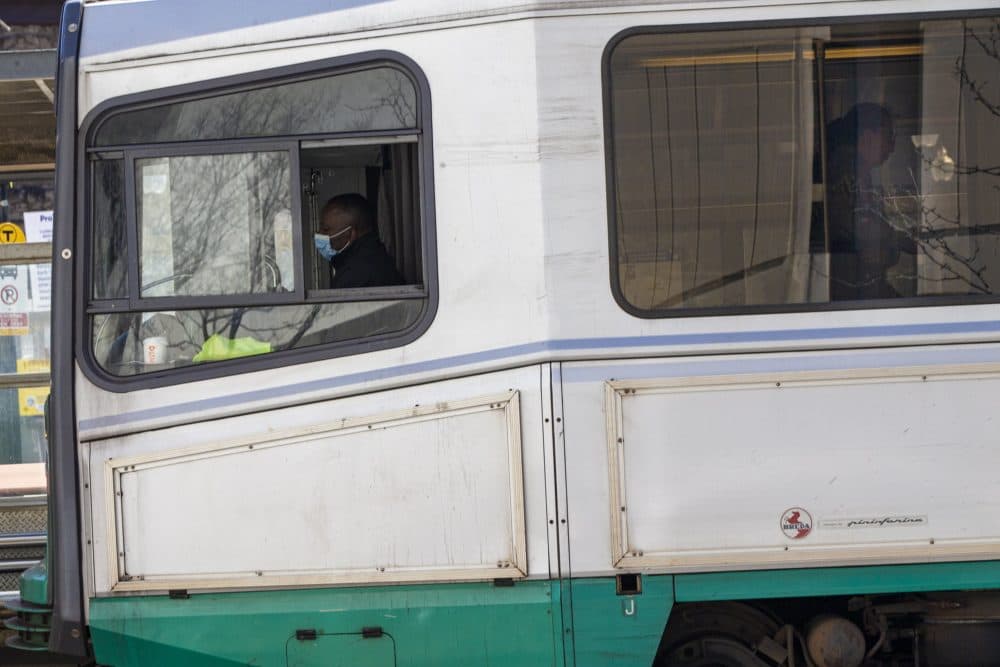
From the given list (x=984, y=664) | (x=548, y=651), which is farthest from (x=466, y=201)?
(x=984, y=664)

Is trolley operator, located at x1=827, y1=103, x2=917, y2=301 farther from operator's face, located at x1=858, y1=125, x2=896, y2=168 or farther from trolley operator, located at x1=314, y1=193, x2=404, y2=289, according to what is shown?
trolley operator, located at x1=314, y1=193, x2=404, y2=289

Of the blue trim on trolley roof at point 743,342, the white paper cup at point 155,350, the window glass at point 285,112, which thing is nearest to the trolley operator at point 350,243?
the window glass at point 285,112

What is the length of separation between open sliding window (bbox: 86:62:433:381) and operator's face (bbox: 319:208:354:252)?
0.5 inches

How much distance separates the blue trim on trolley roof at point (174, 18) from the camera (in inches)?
178

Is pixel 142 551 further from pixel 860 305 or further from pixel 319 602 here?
pixel 860 305

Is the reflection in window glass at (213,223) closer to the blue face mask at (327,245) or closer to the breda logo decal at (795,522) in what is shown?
the blue face mask at (327,245)

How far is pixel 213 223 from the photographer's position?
15.0 ft

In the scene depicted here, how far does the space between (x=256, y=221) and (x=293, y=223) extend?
0.48ft

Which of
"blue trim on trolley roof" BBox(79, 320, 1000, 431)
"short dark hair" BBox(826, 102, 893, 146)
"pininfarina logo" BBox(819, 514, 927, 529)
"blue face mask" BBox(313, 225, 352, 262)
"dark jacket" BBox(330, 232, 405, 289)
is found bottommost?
"pininfarina logo" BBox(819, 514, 927, 529)

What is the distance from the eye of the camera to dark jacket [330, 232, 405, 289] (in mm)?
4500

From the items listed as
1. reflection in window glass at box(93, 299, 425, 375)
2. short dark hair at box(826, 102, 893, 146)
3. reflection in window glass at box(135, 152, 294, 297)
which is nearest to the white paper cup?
reflection in window glass at box(93, 299, 425, 375)

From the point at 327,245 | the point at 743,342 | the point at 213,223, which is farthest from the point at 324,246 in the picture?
the point at 743,342

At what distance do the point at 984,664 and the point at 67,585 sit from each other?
352cm

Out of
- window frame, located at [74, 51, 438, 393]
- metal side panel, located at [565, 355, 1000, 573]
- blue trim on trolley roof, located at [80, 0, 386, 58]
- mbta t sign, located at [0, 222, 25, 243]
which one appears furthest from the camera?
mbta t sign, located at [0, 222, 25, 243]
